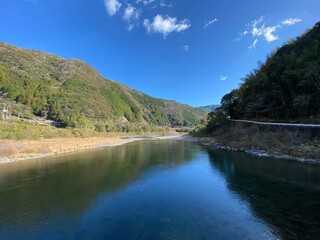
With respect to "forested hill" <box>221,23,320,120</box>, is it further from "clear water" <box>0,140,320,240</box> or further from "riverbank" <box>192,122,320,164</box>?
"clear water" <box>0,140,320,240</box>

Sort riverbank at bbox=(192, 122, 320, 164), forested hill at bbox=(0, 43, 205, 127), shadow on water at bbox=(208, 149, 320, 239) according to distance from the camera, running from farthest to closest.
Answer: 1. forested hill at bbox=(0, 43, 205, 127)
2. riverbank at bbox=(192, 122, 320, 164)
3. shadow on water at bbox=(208, 149, 320, 239)

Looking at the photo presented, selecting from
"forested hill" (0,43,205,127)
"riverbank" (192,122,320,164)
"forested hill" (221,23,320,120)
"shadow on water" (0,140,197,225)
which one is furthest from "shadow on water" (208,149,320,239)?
"forested hill" (0,43,205,127)

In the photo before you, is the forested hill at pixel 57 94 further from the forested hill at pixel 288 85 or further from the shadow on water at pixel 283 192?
the shadow on water at pixel 283 192

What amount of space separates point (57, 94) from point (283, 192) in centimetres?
10196

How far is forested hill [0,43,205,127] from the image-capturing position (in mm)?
75625

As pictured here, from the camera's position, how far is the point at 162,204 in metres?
10.8

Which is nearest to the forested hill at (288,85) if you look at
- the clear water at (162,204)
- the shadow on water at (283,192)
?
the shadow on water at (283,192)

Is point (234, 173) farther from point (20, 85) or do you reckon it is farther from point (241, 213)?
point (20, 85)

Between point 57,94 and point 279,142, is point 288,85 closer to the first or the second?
point 279,142

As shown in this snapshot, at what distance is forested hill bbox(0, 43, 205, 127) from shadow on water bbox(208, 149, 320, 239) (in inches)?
2456

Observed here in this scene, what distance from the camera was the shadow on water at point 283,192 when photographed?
8023 mm

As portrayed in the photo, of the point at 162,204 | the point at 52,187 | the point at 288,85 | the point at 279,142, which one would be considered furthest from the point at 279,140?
the point at 52,187

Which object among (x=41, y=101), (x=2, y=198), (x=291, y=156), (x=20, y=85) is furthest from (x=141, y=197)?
(x=20, y=85)

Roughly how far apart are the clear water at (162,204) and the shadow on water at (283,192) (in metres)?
0.04
